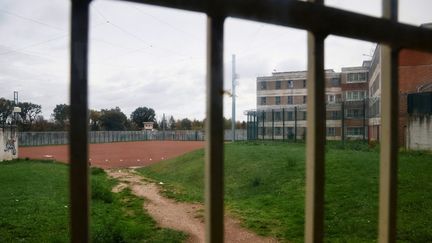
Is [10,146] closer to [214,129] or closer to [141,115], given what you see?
[214,129]

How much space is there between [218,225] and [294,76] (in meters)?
57.6

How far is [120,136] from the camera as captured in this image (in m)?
64.3

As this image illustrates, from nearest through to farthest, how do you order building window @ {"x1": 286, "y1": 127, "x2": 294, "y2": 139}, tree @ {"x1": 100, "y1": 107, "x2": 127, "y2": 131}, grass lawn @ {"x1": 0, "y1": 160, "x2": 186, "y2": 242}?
grass lawn @ {"x1": 0, "y1": 160, "x2": 186, "y2": 242}
building window @ {"x1": 286, "y1": 127, "x2": 294, "y2": 139}
tree @ {"x1": 100, "y1": 107, "x2": 127, "y2": 131}

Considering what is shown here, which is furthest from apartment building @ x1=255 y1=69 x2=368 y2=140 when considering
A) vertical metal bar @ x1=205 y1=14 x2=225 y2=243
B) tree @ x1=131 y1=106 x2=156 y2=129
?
vertical metal bar @ x1=205 y1=14 x2=225 y2=243

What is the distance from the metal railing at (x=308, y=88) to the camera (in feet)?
3.32

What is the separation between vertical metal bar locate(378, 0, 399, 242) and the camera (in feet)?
4.97

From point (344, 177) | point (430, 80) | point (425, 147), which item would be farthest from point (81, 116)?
point (430, 80)

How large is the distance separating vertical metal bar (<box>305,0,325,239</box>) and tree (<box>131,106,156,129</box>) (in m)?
68.5

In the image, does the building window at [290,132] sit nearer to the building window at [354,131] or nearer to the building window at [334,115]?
the building window at [334,115]

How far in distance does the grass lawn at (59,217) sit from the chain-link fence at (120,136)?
34.3m

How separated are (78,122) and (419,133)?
22.2 m

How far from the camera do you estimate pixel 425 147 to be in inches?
785

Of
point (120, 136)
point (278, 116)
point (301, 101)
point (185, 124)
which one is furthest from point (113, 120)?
point (301, 101)

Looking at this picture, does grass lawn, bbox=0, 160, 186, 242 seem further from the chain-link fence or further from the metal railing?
the chain-link fence
